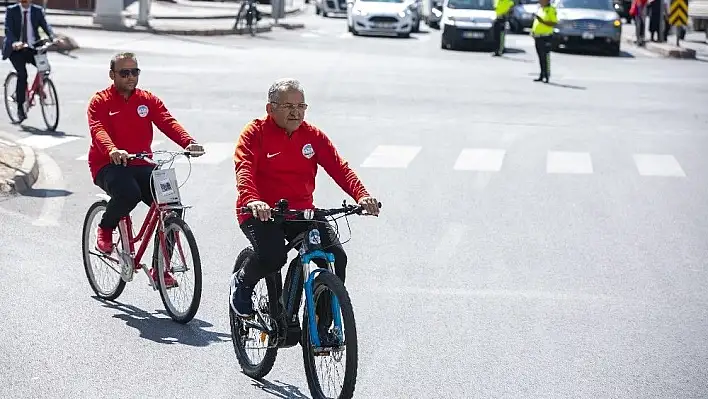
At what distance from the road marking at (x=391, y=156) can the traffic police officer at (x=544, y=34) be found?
33.1 ft

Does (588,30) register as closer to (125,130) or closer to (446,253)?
(446,253)

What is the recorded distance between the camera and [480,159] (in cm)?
1762

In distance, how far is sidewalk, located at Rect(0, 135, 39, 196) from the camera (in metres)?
14.2

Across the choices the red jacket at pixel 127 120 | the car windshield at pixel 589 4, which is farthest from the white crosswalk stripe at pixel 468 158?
the car windshield at pixel 589 4

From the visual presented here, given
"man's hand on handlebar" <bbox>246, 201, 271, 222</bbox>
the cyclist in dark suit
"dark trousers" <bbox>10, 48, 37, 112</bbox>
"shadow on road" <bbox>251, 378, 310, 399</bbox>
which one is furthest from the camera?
"dark trousers" <bbox>10, 48, 37, 112</bbox>

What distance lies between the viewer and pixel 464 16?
37.8 metres

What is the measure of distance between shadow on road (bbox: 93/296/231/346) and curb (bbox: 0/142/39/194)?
5.17 meters

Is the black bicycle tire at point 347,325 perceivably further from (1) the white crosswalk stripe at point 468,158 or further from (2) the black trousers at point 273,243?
(1) the white crosswalk stripe at point 468,158

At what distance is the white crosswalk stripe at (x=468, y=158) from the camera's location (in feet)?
55.4

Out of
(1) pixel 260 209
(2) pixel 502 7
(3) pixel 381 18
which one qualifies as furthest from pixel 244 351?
(3) pixel 381 18

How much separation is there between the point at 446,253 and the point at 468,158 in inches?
238

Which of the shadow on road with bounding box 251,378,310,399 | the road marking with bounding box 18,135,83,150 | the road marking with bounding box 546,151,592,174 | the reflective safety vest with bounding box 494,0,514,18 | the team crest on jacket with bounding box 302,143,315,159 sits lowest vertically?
the road marking with bounding box 18,135,83,150

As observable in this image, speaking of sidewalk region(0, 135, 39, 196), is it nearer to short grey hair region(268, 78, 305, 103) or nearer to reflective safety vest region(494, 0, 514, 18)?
short grey hair region(268, 78, 305, 103)

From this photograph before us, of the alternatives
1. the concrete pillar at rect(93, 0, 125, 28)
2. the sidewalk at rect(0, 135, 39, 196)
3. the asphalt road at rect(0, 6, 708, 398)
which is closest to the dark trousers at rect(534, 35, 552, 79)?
the asphalt road at rect(0, 6, 708, 398)
